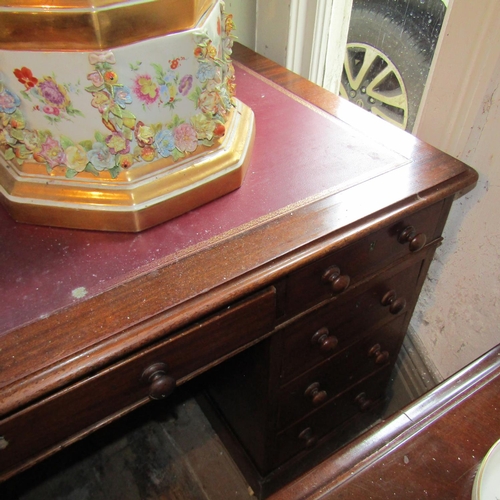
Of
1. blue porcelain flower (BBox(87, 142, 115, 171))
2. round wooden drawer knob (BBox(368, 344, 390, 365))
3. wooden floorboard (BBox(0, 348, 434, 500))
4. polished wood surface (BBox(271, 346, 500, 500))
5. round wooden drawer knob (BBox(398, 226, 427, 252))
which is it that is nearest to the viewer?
polished wood surface (BBox(271, 346, 500, 500))

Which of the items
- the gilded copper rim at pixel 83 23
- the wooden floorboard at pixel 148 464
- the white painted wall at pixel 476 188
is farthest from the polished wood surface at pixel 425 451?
the wooden floorboard at pixel 148 464

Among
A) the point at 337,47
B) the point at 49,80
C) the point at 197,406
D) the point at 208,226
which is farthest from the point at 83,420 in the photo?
the point at 337,47

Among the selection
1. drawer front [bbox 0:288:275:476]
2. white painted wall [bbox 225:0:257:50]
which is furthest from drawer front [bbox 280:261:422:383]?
white painted wall [bbox 225:0:257:50]

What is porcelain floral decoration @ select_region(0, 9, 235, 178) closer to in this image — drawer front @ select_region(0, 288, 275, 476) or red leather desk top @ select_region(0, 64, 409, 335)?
red leather desk top @ select_region(0, 64, 409, 335)

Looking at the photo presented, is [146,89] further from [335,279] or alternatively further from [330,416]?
[330,416]

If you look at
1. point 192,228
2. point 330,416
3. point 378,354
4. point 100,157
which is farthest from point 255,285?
point 330,416

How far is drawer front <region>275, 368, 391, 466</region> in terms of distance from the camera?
1.01m

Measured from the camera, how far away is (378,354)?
99cm

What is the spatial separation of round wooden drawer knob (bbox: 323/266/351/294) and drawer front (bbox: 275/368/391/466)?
438 millimetres

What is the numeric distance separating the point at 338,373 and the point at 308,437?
0.20m

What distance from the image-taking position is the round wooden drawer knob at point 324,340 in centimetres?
79

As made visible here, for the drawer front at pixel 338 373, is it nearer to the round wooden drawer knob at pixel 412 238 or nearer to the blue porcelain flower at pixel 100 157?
the round wooden drawer knob at pixel 412 238

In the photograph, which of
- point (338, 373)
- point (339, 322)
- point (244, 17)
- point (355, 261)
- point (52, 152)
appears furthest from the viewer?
point (244, 17)

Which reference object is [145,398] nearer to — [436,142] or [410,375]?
[436,142]
